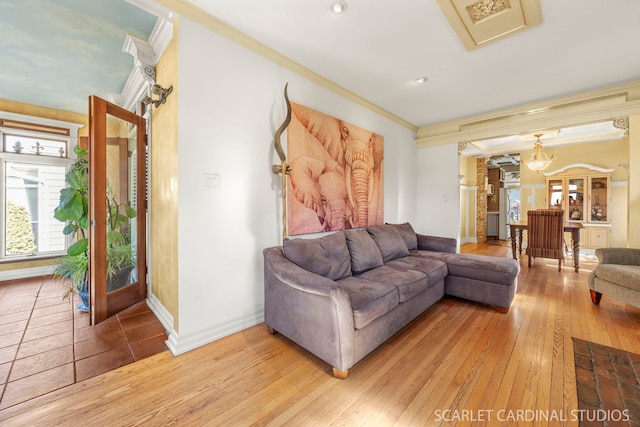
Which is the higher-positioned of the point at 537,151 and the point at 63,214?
the point at 537,151

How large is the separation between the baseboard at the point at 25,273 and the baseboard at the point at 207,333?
362 centimetres

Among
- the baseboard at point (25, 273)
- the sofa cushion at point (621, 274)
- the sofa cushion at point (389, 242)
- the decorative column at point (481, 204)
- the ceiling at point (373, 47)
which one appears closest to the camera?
the ceiling at point (373, 47)

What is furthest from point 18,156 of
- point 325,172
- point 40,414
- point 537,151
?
point 537,151

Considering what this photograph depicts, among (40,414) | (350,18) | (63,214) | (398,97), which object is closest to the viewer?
(40,414)

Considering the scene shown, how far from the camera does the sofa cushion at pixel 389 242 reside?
305 centimetres

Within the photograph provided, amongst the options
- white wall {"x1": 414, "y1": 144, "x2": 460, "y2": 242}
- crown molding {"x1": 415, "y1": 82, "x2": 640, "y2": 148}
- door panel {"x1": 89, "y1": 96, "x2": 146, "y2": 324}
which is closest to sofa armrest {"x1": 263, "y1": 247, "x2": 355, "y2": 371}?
door panel {"x1": 89, "y1": 96, "x2": 146, "y2": 324}

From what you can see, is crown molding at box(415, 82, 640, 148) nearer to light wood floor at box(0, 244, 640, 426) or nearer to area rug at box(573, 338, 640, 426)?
light wood floor at box(0, 244, 640, 426)

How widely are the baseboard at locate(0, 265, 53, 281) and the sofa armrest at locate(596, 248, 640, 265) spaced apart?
7.63 meters

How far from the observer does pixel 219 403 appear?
4.69ft

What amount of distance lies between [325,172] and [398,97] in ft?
5.47

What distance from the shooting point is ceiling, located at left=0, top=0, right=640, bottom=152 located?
78.5 inches

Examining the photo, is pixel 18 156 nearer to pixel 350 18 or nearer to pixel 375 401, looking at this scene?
pixel 350 18

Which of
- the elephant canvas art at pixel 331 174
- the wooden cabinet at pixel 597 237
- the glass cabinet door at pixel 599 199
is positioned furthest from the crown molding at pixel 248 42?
the wooden cabinet at pixel 597 237

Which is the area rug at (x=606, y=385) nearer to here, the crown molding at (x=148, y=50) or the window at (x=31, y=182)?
the crown molding at (x=148, y=50)
